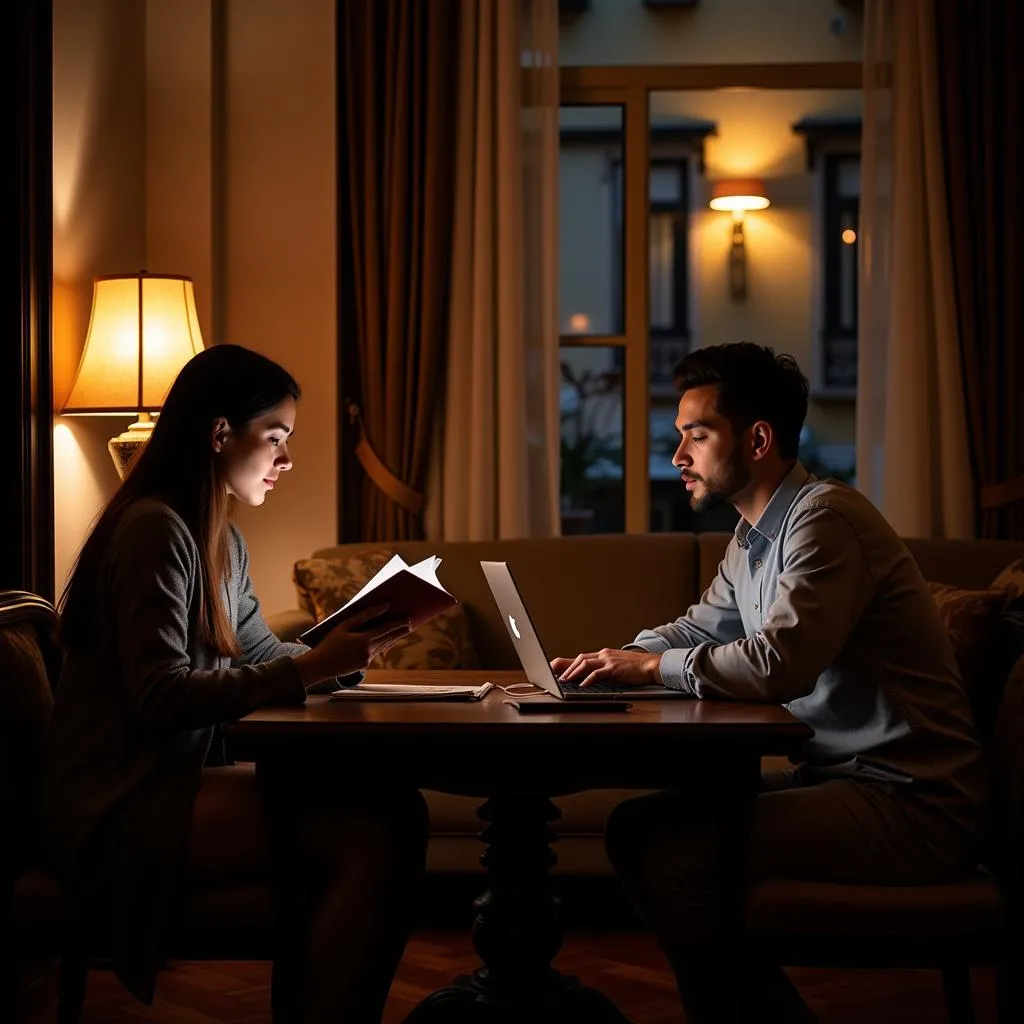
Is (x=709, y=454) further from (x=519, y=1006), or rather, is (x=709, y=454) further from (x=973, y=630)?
(x=973, y=630)

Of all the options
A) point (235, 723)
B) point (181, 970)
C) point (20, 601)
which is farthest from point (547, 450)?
point (235, 723)

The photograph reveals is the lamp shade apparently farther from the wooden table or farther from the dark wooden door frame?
the wooden table

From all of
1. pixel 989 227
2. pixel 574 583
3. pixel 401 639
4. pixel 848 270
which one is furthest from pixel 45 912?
pixel 848 270

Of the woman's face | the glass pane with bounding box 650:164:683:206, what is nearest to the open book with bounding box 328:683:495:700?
the woman's face

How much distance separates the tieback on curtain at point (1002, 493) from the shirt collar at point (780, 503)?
6.69 ft

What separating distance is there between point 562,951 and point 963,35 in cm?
295

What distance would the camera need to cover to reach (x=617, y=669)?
2.19 m

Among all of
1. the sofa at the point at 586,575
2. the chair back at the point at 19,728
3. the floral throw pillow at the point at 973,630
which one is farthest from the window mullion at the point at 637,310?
the chair back at the point at 19,728

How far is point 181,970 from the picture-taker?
2.95m

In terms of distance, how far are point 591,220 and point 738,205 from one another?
24.3 inches

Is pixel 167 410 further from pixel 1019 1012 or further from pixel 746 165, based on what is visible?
pixel 746 165

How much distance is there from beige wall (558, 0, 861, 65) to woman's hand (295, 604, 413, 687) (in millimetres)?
2975

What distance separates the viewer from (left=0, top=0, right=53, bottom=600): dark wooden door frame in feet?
10.3

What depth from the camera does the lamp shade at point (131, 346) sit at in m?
3.34
